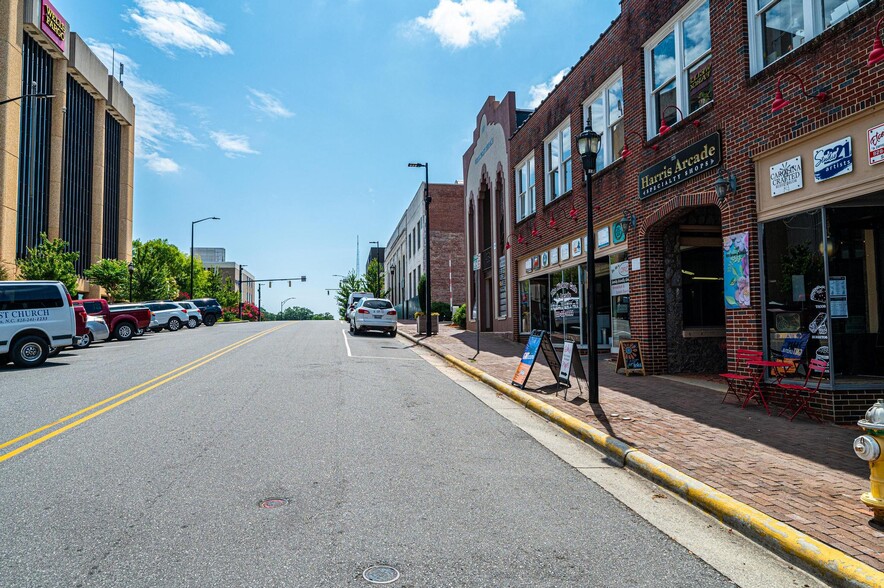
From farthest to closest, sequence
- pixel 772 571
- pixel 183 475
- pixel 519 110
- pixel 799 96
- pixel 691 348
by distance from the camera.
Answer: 1. pixel 519 110
2. pixel 691 348
3. pixel 799 96
4. pixel 183 475
5. pixel 772 571

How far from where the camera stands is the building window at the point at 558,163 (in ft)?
57.1

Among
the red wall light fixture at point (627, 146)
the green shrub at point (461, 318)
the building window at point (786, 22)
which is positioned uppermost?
the building window at point (786, 22)

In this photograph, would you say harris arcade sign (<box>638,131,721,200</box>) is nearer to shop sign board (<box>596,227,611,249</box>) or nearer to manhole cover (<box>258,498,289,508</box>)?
shop sign board (<box>596,227,611,249</box>)

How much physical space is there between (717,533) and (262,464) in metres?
4.16

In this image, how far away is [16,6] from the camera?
3509cm

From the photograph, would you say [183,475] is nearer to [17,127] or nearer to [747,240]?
[747,240]

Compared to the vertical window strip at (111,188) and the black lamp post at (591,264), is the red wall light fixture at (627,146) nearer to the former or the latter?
the black lamp post at (591,264)

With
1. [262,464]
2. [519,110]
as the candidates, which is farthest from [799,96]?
[519,110]

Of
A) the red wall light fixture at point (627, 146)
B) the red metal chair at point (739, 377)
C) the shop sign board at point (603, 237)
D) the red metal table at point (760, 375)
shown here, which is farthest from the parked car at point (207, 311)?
the red metal table at point (760, 375)

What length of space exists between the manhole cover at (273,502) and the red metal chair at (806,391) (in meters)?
6.64

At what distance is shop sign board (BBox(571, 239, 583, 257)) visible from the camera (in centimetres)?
1603

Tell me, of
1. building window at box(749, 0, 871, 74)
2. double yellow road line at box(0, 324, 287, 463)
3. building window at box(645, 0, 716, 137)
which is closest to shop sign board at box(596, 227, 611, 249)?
building window at box(645, 0, 716, 137)

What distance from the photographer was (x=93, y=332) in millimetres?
21391

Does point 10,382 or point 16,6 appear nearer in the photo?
point 10,382
